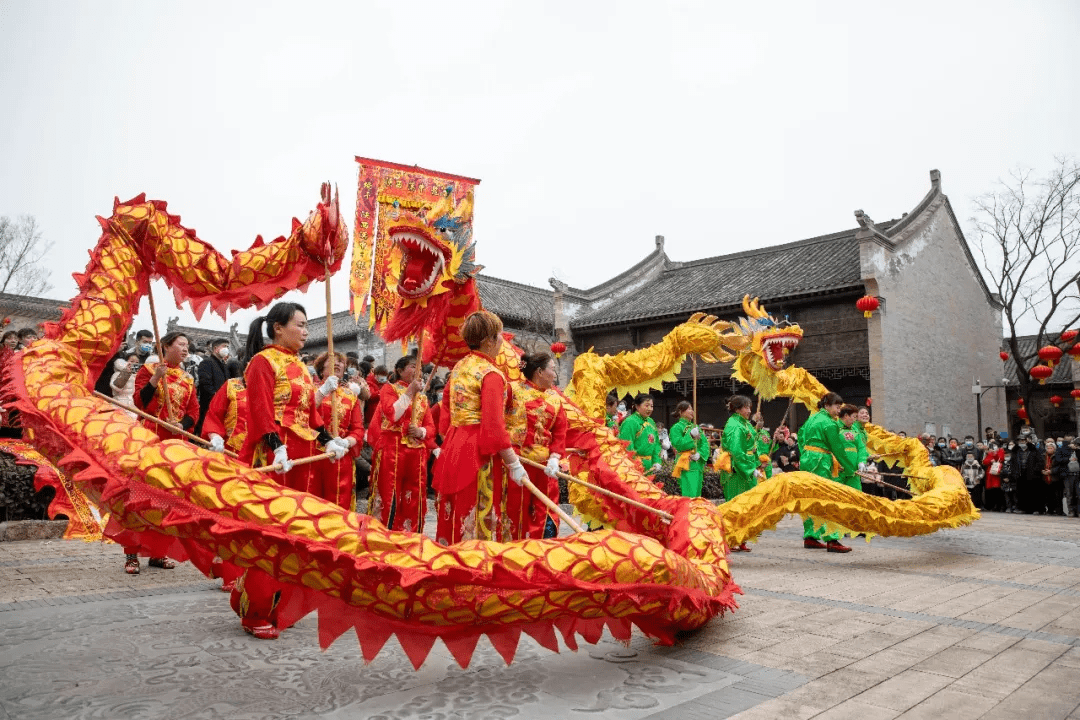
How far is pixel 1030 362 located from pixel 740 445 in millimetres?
A: 21221

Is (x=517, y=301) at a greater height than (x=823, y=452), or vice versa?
(x=517, y=301)

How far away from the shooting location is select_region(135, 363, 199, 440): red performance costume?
5.68 meters

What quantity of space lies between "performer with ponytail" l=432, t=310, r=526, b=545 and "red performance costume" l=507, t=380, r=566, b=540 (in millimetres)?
113

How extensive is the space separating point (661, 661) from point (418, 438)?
2.68 metres

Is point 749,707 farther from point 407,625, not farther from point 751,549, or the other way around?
point 751,549

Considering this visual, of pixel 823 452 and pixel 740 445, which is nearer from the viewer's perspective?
pixel 823 452

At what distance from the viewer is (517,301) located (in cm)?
2630

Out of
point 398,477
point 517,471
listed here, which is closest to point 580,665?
point 517,471

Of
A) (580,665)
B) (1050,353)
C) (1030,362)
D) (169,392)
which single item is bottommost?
(580,665)

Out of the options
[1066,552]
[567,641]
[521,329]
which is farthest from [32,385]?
[521,329]

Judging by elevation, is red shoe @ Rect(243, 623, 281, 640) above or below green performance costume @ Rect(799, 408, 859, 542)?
below

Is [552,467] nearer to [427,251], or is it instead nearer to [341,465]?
[341,465]

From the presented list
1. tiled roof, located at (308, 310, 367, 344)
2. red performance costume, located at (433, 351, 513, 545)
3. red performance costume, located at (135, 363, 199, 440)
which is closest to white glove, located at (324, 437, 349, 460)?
red performance costume, located at (433, 351, 513, 545)

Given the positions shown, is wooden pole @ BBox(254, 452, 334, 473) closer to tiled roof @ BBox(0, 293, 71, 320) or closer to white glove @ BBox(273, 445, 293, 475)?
white glove @ BBox(273, 445, 293, 475)
